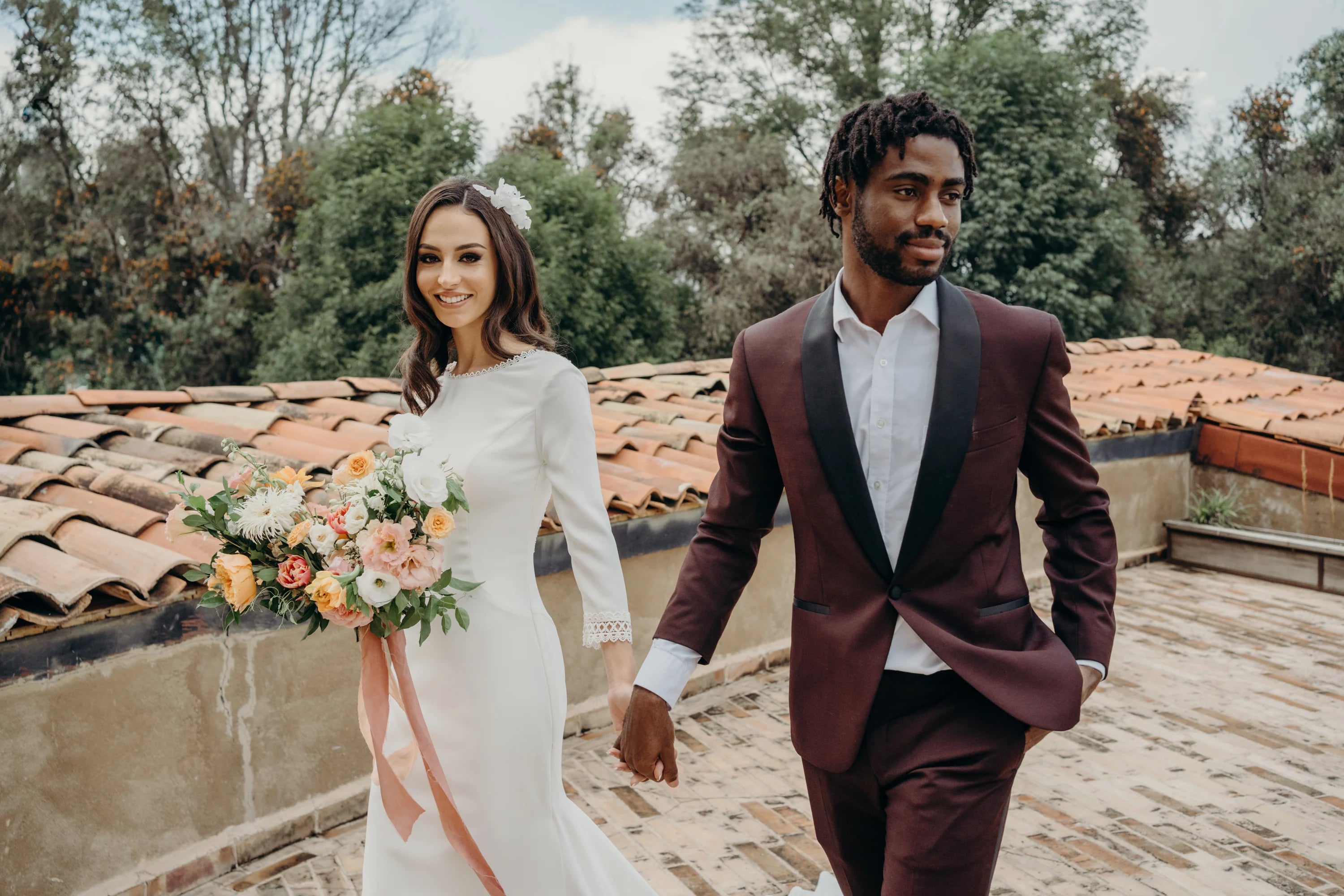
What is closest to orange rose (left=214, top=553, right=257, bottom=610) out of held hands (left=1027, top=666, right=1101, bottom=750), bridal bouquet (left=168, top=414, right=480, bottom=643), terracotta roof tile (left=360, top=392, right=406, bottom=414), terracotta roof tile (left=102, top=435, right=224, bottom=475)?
bridal bouquet (left=168, top=414, right=480, bottom=643)

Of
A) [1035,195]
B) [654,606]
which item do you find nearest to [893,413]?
[654,606]

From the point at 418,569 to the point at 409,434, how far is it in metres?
0.33

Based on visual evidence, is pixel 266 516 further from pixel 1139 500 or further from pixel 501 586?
pixel 1139 500

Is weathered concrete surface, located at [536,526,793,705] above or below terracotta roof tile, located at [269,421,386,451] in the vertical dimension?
below

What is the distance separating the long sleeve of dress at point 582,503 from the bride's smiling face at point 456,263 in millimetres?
319

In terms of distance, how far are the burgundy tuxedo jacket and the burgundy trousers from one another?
0.07 meters

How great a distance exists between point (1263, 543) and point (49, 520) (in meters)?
8.44

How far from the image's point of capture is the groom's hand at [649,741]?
2.29 m

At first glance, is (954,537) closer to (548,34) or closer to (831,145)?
(831,145)

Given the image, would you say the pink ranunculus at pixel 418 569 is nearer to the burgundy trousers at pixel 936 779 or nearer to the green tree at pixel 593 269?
the burgundy trousers at pixel 936 779

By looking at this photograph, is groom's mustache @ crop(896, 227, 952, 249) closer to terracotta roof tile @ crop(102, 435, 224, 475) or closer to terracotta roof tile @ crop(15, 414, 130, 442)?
terracotta roof tile @ crop(102, 435, 224, 475)

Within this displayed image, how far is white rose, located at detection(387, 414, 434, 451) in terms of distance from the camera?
2.41 m

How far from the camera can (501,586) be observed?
103 inches

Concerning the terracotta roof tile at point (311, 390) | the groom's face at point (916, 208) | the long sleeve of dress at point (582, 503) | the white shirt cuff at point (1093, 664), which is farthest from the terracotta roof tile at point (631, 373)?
the white shirt cuff at point (1093, 664)
